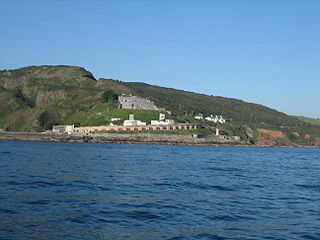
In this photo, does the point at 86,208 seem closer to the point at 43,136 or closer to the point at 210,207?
the point at 210,207

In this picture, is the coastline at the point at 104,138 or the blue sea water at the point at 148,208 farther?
the coastline at the point at 104,138

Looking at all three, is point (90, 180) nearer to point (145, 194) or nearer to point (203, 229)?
point (145, 194)

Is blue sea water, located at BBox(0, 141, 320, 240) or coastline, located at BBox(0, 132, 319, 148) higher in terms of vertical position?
coastline, located at BBox(0, 132, 319, 148)

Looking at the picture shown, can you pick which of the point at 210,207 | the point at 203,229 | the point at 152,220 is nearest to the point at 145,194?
the point at 210,207

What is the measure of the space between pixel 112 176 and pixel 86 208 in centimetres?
1840

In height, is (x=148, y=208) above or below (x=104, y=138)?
below

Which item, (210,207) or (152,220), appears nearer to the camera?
(152,220)

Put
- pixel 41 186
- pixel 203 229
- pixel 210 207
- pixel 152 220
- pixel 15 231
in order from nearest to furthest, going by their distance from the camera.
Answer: pixel 15 231, pixel 203 229, pixel 152 220, pixel 210 207, pixel 41 186

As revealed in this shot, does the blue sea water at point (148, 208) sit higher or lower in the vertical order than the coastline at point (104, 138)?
lower

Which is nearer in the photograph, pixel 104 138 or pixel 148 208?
A: pixel 148 208

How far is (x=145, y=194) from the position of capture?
114 ft

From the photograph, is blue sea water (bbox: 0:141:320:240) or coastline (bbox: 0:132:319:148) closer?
blue sea water (bbox: 0:141:320:240)

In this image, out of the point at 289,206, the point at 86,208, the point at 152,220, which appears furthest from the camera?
the point at 289,206

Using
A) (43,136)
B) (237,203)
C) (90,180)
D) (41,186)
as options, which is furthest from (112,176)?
(43,136)
